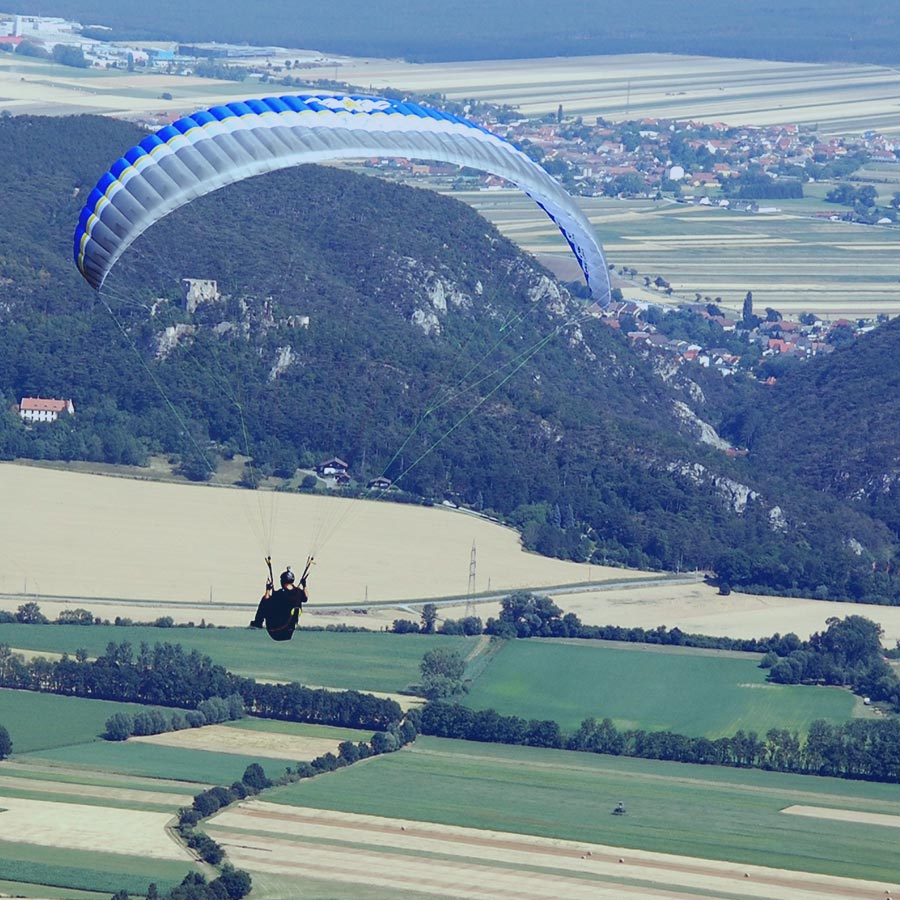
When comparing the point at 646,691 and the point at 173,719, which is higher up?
the point at 646,691

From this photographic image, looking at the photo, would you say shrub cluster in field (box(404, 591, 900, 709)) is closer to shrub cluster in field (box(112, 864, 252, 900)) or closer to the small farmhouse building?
the small farmhouse building

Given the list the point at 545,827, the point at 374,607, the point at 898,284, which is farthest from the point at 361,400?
the point at 898,284

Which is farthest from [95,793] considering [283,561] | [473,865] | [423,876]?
[283,561]

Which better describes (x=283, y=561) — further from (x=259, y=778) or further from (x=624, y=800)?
(x=624, y=800)

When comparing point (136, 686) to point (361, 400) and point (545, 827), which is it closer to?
point (545, 827)

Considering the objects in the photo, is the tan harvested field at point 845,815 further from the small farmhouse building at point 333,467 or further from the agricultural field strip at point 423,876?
the small farmhouse building at point 333,467
